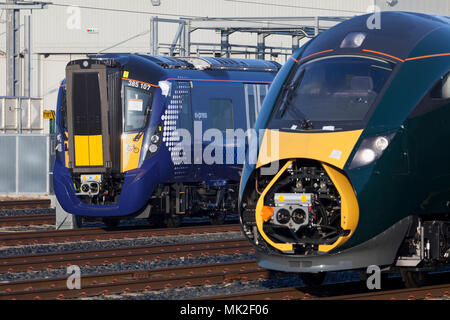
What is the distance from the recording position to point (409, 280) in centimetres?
1033

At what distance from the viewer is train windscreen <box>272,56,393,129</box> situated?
380 inches

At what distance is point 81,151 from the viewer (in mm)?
16469

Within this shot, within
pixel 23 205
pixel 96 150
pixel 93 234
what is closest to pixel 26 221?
pixel 93 234

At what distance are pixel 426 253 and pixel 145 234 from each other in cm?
791

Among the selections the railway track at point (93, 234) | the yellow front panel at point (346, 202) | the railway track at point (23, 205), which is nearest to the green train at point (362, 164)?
the yellow front panel at point (346, 202)

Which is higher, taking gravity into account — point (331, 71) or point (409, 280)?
point (331, 71)

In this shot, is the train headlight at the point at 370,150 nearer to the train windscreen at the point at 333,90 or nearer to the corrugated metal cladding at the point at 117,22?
the train windscreen at the point at 333,90

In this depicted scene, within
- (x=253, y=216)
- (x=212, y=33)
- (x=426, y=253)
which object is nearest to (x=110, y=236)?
(x=253, y=216)

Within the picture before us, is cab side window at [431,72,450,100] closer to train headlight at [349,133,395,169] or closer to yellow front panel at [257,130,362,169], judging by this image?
train headlight at [349,133,395,169]

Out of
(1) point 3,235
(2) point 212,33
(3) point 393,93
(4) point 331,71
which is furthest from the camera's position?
(2) point 212,33

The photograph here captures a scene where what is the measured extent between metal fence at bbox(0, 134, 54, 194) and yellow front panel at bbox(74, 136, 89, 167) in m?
10.0

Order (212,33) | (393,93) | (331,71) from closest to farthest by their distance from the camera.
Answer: (393,93)
(331,71)
(212,33)

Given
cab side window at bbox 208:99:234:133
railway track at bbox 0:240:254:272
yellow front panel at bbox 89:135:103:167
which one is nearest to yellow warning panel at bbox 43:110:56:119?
cab side window at bbox 208:99:234:133

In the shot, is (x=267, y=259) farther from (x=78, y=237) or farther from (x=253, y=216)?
(x=78, y=237)
